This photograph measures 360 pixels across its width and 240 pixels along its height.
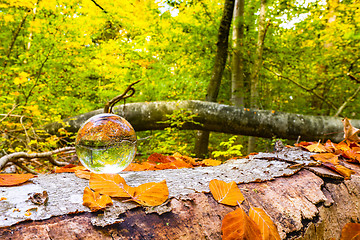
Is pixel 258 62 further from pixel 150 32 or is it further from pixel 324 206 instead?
pixel 324 206

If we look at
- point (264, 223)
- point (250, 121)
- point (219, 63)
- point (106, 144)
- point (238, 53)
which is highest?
point (238, 53)

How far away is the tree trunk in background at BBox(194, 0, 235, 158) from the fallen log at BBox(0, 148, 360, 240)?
382cm

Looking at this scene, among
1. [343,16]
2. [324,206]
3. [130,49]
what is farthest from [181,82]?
[324,206]

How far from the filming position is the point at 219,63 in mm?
4805

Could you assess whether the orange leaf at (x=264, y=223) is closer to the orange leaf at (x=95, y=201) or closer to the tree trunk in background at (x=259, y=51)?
the orange leaf at (x=95, y=201)

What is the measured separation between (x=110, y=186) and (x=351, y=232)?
3.50 feet

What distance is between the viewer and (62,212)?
0.61 m

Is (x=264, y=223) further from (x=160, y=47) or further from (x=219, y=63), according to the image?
(x=160, y=47)

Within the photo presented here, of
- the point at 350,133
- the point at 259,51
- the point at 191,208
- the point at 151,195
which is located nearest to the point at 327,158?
the point at 350,133

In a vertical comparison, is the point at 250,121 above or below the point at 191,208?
below

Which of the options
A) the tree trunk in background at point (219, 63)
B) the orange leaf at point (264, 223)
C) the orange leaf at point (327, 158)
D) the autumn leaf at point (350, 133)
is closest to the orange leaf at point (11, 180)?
the orange leaf at point (264, 223)

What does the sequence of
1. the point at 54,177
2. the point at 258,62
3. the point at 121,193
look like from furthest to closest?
the point at 258,62, the point at 54,177, the point at 121,193

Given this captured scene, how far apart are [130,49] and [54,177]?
18.8ft

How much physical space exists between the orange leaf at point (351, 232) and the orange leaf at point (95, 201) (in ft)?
3.32
